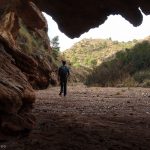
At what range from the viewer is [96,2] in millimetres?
15336

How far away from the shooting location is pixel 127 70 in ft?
214

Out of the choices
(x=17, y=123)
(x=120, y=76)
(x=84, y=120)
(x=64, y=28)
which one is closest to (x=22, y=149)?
(x=17, y=123)

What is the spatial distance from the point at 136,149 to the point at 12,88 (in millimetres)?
3217

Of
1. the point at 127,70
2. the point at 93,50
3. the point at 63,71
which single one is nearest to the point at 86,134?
the point at 63,71

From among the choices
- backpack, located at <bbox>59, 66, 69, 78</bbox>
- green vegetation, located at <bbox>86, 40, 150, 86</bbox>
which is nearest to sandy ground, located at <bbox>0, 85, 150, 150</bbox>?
backpack, located at <bbox>59, 66, 69, 78</bbox>

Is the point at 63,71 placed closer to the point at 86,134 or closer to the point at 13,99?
the point at 86,134

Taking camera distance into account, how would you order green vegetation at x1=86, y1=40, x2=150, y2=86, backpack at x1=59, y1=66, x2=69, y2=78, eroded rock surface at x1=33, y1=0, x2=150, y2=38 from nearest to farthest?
eroded rock surface at x1=33, y1=0, x2=150, y2=38, backpack at x1=59, y1=66, x2=69, y2=78, green vegetation at x1=86, y1=40, x2=150, y2=86

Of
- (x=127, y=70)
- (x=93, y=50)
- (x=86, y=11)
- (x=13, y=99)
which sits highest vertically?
(x=93, y=50)

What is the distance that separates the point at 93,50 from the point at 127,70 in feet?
388

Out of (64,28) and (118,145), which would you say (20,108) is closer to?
(118,145)

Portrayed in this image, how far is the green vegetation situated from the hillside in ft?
278

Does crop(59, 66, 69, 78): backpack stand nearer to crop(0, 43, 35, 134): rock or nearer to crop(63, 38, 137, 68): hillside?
crop(0, 43, 35, 134): rock

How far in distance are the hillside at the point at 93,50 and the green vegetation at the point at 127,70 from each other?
84.8 meters

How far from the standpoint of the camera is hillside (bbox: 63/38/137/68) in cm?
16288
